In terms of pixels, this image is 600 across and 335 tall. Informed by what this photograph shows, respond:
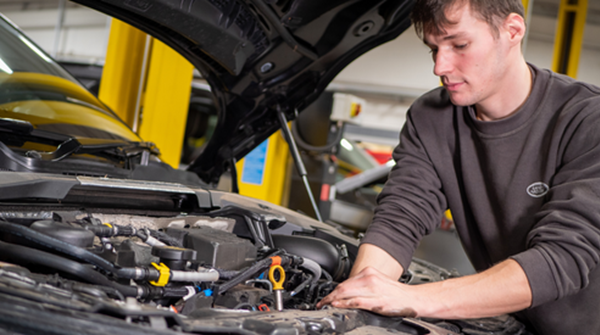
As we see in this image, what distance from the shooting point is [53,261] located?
825 mm

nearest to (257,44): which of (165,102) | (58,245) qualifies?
(58,245)

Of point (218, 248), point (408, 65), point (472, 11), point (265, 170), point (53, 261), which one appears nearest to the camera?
point (53, 261)

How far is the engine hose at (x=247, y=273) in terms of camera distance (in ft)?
3.32

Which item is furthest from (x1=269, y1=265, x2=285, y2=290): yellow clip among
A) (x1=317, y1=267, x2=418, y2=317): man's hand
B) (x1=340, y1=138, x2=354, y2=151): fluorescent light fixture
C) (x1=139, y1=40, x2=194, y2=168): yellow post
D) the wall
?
the wall

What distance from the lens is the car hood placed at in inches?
60.4

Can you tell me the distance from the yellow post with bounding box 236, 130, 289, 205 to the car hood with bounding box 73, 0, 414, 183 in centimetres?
306

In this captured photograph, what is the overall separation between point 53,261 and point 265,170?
4458mm

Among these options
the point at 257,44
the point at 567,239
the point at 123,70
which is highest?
the point at 123,70

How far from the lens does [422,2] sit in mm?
1346

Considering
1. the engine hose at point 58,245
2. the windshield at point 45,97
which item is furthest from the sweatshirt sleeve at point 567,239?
the windshield at point 45,97

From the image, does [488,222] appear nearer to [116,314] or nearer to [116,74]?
[116,314]

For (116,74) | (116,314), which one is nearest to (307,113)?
(116,74)

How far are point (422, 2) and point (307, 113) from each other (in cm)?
360

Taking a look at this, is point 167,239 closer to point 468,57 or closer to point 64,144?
point 64,144
